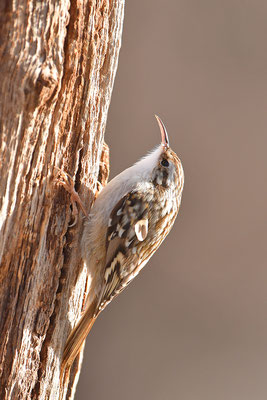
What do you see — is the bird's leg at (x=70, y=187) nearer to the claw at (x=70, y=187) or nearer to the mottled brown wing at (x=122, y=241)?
the claw at (x=70, y=187)

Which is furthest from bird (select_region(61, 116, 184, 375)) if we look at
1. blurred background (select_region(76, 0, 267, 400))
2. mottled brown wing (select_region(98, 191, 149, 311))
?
blurred background (select_region(76, 0, 267, 400))

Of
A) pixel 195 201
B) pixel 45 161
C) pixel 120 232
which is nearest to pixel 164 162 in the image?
pixel 120 232

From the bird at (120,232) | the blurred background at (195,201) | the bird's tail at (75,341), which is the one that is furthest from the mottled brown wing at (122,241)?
the blurred background at (195,201)

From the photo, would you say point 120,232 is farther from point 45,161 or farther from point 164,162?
point 45,161

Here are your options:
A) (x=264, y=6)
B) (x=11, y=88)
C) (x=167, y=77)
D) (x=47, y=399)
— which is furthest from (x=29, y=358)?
(x=264, y=6)

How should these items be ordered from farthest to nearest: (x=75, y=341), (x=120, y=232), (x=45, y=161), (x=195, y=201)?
(x=195, y=201), (x=120, y=232), (x=75, y=341), (x=45, y=161)

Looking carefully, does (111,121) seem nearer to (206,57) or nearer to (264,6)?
(206,57)
